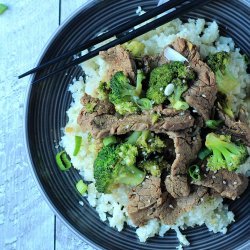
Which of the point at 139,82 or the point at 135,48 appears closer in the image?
the point at 139,82

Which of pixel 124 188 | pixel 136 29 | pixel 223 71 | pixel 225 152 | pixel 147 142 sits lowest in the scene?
pixel 124 188

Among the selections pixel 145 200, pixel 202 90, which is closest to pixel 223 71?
pixel 202 90

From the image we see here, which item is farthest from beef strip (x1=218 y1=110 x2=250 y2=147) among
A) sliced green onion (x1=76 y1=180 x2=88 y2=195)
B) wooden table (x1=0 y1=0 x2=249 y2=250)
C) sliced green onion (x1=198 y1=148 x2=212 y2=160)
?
wooden table (x1=0 y1=0 x2=249 y2=250)

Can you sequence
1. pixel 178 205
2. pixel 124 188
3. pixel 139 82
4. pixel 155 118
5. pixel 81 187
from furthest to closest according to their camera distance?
pixel 81 187 < pixel 124 188 < pixel 178 205 < pixel 139 82 < pixel 155 118

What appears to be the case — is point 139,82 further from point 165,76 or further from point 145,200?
point 145,200

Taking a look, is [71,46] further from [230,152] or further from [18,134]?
[230,152]

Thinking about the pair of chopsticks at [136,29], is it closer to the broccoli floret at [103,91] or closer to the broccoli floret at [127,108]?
the broccoli floret at [103,91]

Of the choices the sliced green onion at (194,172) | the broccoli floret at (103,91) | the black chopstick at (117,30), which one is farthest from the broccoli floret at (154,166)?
the black chopstick at (117,30)
